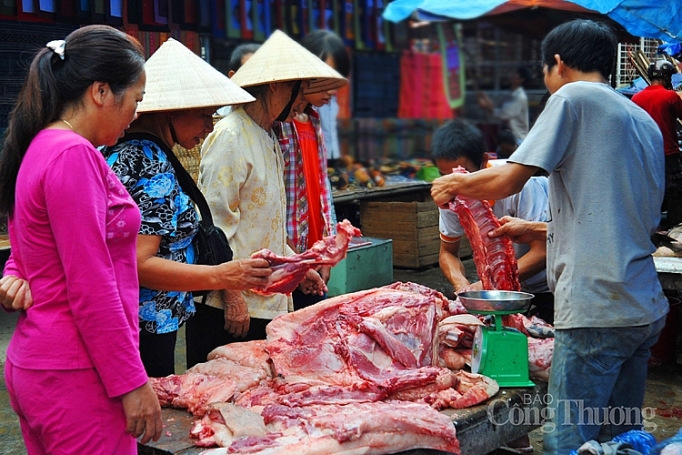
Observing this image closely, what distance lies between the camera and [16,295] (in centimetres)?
211

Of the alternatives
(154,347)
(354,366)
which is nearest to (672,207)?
(354,366)

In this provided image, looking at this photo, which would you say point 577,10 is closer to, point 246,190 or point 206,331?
point 246,190

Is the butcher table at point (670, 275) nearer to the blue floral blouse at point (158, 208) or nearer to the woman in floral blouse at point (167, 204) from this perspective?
the woman in floral blouse at point (167, 204)

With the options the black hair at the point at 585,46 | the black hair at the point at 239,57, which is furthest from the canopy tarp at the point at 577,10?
the black hair at the point at 585,46

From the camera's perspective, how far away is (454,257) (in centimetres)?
474

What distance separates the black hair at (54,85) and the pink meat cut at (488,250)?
2098 millimetres

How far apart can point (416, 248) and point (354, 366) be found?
21.8ft

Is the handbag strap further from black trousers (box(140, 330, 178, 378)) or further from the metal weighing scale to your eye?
the metal weighing scale

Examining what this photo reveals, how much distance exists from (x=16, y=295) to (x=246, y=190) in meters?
1.87

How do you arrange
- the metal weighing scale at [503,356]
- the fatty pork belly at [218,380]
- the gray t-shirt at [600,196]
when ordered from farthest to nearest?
the metal weighing scale at [503,356]
the fatty pork belly at [218,380]
the gray t-shirt at [600,196]

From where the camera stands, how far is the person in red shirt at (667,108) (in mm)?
8461

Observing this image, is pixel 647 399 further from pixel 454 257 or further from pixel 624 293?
pixel 624 293

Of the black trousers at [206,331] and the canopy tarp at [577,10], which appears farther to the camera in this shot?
the canopy tarp at [577,10]

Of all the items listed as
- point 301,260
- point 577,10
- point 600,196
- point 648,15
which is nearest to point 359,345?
point 301,260
